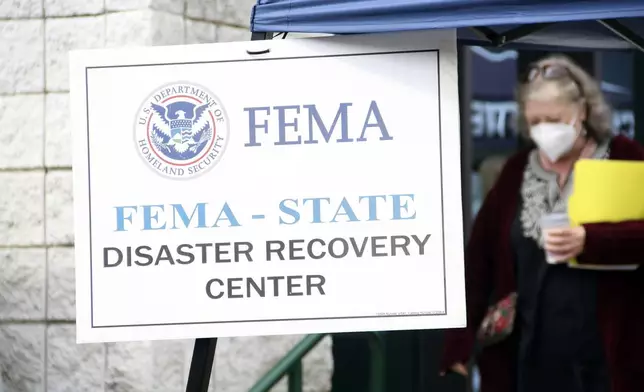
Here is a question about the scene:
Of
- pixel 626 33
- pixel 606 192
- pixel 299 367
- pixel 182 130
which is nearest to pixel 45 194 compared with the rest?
pixel 299 367

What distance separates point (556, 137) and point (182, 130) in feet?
4.96

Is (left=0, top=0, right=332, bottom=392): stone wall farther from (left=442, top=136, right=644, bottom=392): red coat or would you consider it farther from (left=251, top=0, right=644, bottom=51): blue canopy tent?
(left=251, top=0, right=644, bottom=51): blue canopy tent

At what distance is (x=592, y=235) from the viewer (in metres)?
4.11

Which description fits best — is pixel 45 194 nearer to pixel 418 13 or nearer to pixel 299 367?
pixel 299 367

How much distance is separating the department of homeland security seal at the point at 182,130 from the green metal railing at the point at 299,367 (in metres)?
1.28

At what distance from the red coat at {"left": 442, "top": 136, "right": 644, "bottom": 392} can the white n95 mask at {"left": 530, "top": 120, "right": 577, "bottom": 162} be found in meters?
0.15

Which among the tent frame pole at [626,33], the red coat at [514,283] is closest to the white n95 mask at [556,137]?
the red coat at [514,283]

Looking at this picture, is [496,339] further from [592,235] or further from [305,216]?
[305,216]

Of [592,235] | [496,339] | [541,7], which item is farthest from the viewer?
[496,339]

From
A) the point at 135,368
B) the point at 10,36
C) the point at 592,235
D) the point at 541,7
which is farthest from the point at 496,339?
the point at 10,36

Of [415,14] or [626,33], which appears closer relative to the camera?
[415,14]

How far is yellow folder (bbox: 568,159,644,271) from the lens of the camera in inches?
159

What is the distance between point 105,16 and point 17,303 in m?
1.12

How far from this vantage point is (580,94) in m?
4.41
